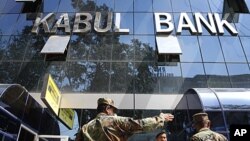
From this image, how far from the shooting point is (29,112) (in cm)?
1127

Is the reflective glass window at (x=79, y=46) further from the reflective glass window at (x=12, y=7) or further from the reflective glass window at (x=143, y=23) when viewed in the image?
the reflective glass window at (x=12, y=7)

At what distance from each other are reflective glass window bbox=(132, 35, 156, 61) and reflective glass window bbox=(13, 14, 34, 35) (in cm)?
533

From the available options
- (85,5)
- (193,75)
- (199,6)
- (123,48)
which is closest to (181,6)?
(199,6)

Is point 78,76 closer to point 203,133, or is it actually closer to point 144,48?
point 144,48

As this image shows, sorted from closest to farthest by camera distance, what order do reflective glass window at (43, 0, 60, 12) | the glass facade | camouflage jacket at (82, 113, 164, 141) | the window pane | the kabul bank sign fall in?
1. camouflage jacket at (82, 113, 164, 141)
2. the glass facade
3. the kabul bank sign
4. the window pane
5. reflective glass window at (43, 0, 60, 12)

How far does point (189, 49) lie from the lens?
581 inches

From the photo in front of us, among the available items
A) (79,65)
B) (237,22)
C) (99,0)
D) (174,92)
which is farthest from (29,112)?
(237,22)

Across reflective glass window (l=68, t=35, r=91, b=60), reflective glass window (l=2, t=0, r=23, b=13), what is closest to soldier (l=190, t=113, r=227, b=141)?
reflective glass window (l=68, t=35, r=91, b=60)

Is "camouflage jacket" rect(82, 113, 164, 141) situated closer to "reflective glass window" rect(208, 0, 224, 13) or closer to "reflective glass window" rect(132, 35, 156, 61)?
"reflective glass window" rect(132, 35, 156, 61)

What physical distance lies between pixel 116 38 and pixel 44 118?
531cm

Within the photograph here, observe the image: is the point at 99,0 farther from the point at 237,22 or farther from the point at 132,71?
the point at 237,22

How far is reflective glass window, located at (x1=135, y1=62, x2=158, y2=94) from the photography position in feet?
43.6

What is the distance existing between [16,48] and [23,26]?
1.63 metres

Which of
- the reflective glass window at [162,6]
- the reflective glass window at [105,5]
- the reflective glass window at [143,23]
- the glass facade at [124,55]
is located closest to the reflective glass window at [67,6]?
the glass facade at [124,55]
